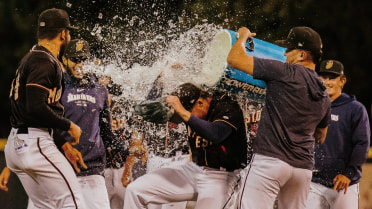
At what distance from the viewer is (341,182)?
6.01 metres

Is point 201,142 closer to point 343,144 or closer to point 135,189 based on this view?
Result: point 135,189

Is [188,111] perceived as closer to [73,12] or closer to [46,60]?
[46,60]

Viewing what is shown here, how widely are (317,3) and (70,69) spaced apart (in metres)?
6.59

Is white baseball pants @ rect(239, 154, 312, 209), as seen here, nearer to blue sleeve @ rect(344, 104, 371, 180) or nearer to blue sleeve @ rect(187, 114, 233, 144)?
blue sleeve @ rect(187, 114, 233, 144)

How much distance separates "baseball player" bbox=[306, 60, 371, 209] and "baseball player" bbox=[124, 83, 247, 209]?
129cm

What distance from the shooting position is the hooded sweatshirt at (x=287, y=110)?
461 centimetres

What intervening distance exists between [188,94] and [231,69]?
0.56 m

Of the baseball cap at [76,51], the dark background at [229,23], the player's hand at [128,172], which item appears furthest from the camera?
the dark background at [229,23]

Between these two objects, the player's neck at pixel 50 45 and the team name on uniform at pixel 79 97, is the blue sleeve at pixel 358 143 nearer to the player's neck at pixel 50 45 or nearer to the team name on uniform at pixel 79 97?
the team name on uniform at pixel 79 97

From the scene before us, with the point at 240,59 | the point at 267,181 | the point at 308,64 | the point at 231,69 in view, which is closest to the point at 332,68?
the point at 308,64

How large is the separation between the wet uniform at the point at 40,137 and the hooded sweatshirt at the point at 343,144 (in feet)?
9.50

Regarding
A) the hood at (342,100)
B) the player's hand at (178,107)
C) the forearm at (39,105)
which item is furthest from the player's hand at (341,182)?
the forearm at (39,105)

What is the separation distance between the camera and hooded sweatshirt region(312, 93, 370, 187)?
6.12 metres

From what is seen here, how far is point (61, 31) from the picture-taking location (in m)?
5.04
